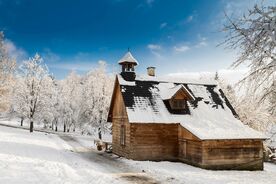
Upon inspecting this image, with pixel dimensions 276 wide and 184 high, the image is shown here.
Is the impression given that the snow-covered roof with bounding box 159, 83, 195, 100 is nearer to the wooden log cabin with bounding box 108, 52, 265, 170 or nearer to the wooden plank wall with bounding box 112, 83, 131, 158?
the wooden log cabin with bounding box 108, 52, 265, 170

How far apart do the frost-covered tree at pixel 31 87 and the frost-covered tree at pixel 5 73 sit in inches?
227

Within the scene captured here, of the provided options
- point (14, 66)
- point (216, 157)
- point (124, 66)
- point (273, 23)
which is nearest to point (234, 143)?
point (216, 157)

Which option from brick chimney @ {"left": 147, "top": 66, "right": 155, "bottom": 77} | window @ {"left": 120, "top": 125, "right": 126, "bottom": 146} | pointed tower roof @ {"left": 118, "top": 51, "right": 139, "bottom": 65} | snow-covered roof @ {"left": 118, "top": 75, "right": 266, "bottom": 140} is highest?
pointed tower roof @ {"left": 118, "top": 51, "right": 139, "bottom": 65}

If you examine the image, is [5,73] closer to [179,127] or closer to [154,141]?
[154,141]

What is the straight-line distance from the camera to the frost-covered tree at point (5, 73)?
115 feet

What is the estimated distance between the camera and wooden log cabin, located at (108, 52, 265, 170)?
2172 cm

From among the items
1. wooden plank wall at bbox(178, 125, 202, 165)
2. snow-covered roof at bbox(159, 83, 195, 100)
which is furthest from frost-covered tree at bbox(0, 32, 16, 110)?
wooden plank wall at bbox(178, 125, 202, 165)

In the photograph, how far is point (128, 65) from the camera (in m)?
28.5

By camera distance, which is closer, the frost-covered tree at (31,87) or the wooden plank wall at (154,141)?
the wooden plank wall at (154,141)

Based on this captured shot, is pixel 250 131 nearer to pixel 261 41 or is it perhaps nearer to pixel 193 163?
pixel 193 163

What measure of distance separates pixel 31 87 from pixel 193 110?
29.2 meters

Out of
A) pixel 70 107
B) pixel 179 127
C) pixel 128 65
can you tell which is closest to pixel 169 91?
pixel 179 127

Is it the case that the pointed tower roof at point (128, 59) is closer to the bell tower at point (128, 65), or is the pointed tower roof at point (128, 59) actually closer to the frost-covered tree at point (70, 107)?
the bell tower at point (128, 65)

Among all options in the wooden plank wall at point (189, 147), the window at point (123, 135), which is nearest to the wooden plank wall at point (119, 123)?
the window at point (123, 135)
